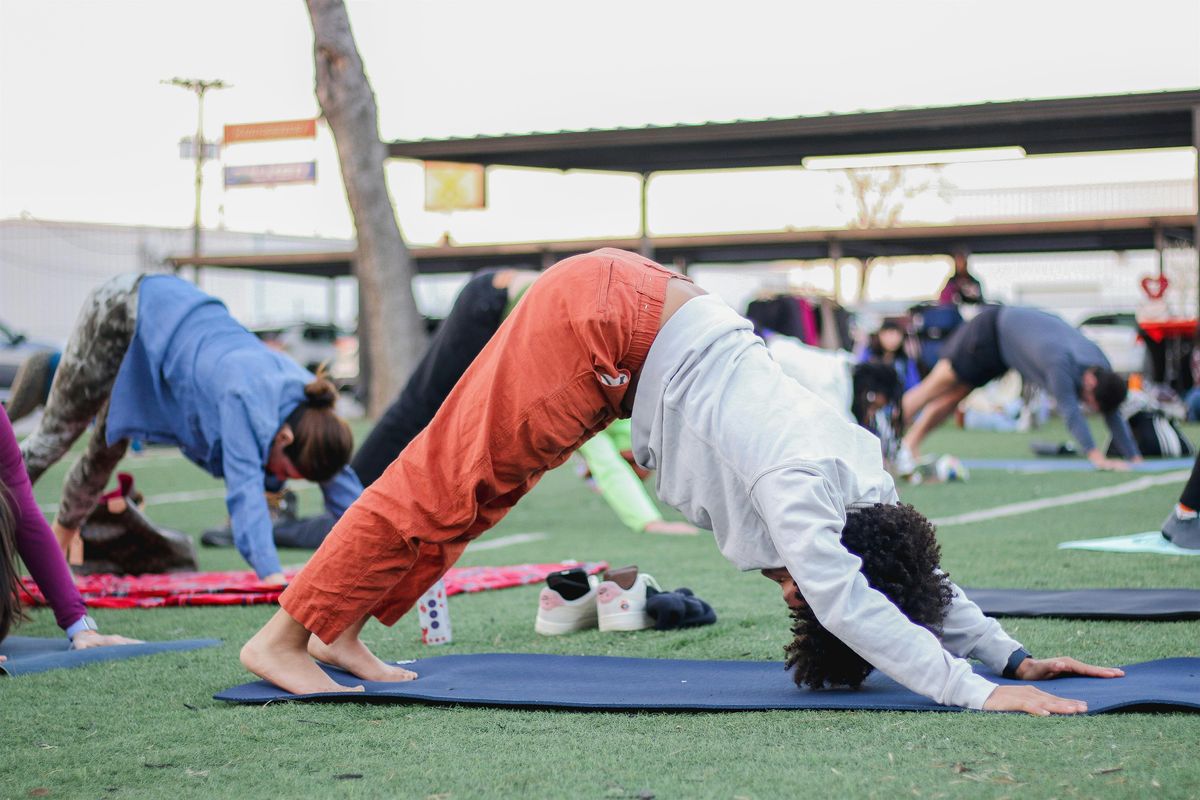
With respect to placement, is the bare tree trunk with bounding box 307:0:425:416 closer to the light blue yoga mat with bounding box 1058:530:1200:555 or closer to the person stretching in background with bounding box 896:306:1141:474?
the person stretching in background with bounding box 896:306:1141:474

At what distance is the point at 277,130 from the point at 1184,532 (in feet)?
115

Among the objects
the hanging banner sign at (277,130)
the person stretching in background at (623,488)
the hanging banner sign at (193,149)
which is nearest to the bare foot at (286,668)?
the person stretching in background at (623,488)

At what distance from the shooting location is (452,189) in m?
34.8

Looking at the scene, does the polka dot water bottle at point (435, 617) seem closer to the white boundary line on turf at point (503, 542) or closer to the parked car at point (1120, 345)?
the white boundary line on turf at point (503, 542)

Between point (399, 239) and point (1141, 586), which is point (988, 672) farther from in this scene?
point (399, 239)

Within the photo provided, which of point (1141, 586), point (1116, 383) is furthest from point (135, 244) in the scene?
point (1141, 586)

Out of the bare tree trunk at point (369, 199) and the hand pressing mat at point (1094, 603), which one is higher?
the bare tree trunk at point (369, 199)

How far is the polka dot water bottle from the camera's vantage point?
4.27m

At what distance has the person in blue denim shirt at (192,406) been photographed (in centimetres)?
495

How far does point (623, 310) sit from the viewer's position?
310 cm

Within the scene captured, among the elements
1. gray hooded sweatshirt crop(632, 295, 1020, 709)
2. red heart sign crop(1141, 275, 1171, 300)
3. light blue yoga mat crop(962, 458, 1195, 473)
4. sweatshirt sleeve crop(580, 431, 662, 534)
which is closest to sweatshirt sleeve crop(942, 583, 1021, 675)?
gray hooded sweatshirt crop(632, 295, 1020, 709)

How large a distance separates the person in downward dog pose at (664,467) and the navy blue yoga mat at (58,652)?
876mm

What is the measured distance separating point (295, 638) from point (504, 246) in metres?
24.8

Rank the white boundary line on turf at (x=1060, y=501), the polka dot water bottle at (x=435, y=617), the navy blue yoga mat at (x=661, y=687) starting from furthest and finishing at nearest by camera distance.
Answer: the white boundary line on turf at (x=1060, y=501), the polka dot water bottle at (x=435, y=617), the navy blue yoga mat at (x=661, y=687)
